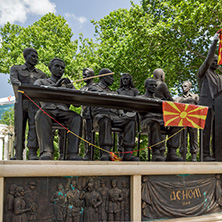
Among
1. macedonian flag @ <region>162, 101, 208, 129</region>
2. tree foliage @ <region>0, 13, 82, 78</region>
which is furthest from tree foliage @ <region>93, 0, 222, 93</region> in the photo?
macedonian flag @ <region>162, 101, 208, 129</region>

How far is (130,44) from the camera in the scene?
19547 mm

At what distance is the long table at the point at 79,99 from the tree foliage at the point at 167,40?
1151cm

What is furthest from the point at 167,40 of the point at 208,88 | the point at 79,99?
the point at 79,99

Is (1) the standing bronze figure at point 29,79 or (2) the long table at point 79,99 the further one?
(1) the standing bronze figure at point 29,79

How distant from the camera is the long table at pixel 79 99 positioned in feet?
17.6

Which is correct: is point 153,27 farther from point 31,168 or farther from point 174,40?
point 31,168

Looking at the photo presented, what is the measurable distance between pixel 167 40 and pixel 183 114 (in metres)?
11.8

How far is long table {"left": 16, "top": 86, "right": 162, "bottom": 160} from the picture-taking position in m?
5.35

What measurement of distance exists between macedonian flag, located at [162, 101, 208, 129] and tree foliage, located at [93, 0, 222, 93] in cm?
1102

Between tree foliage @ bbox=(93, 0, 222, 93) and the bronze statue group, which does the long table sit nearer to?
the bronze statue group

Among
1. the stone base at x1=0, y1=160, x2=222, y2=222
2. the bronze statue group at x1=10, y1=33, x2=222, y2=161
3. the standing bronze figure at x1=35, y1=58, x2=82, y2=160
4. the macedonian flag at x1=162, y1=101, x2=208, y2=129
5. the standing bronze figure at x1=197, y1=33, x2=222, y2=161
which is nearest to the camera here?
the stone base at x1=0, y1=160, x2=222, y2=222

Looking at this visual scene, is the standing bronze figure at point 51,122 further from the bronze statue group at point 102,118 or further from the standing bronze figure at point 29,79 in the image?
the standing bronze figure at point 29,79

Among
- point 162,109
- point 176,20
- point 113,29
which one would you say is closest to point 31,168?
point 162,109

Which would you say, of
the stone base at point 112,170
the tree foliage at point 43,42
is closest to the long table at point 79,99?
the stone base at point 112,170
